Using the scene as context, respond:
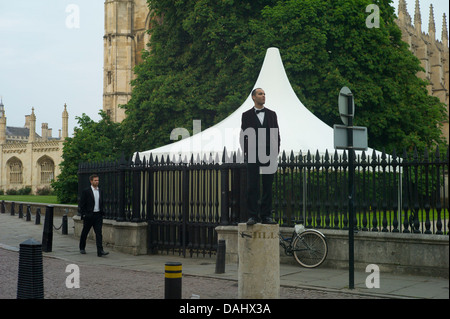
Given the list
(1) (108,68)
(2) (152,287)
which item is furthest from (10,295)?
(1) (108,68)

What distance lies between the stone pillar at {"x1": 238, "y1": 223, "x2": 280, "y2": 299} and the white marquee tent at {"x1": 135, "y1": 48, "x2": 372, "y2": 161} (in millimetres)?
5629

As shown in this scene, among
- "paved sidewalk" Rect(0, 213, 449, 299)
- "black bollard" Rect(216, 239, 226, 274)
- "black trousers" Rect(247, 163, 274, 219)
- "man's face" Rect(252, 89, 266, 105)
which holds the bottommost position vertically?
"paved sidewalk" Rect(0, 213, 449, 299)

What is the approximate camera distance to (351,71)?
24.3 meters

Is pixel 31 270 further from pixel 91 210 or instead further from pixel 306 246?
pixel 91 210

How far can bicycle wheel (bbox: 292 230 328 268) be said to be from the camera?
394 inches

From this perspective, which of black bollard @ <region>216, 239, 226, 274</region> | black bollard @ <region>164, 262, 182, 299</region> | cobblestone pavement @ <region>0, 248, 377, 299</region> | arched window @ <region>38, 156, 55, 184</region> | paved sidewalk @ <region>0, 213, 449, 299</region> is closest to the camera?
black bollard @ <region>164, 262, 182, 299</region>

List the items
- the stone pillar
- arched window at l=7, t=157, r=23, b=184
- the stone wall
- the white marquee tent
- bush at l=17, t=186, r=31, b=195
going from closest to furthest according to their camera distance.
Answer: the stone pillar < the stone wall < the white marquee tent < bush at l=17, t=186, r=31, b=195 < arched window at l=7, t=157, r=23, b=184

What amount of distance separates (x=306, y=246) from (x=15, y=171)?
7305cm

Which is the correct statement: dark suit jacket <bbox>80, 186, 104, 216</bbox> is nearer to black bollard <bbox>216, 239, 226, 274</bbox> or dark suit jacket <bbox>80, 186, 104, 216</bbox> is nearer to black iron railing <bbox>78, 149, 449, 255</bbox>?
black iron railing <bbox>78, 149, 449, 255</bbox>

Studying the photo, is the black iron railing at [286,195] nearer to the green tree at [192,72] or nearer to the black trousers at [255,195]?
the black trousers at [255,195]

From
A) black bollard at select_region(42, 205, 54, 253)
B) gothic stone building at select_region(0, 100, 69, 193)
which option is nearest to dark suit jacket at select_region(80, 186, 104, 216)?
black bollard at select_region(42, 205, 54, 253)

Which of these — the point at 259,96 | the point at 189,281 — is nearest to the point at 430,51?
the point at 189,281

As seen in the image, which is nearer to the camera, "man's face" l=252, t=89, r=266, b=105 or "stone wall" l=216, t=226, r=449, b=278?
"man's face" l=252, t=89, r=266, b=105

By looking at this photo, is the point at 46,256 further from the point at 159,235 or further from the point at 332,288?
the point at 332,288
